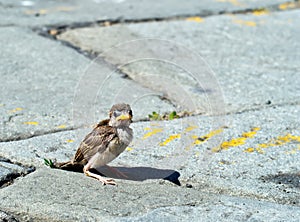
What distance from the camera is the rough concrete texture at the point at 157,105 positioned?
275 cm

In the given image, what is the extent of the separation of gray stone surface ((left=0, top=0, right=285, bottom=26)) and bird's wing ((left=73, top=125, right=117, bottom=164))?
2685mm

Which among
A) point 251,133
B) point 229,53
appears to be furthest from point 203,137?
point 229,53

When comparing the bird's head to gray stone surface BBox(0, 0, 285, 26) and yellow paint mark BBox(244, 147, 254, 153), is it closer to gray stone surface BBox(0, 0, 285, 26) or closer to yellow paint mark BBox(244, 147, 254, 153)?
yellow paint mark BBox(244, 147, 254, 153)

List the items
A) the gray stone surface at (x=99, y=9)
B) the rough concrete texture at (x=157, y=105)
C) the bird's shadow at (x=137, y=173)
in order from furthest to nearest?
the gray stone surface at (x=99, y=9) < the bird's shadow at (x=137, y=173) < the rough concrete texture at (x=157, y=105)

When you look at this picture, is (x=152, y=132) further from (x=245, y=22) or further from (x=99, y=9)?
(x=99, y=9)

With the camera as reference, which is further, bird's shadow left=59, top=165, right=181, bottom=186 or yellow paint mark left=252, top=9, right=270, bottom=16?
yellow paint mark left=252, top=9, right=270, bottom=16

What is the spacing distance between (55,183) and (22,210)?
0.27 m

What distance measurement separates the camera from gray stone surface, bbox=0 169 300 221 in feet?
8.52

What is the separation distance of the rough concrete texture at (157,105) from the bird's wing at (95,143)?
0.10m

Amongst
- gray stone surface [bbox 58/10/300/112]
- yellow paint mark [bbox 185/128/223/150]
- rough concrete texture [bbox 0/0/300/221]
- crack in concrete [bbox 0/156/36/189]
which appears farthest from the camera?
gray stone surface [bbox 58/10/300/112]

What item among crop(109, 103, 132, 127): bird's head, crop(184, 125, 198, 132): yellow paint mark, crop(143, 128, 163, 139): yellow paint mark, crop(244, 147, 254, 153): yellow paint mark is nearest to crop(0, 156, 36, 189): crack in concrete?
crop(109, 103, 132, 127): bird's head

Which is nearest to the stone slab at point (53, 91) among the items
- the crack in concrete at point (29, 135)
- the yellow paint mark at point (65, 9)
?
the crack in concrete at point (29, 135)

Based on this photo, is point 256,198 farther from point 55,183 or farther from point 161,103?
point 161,103

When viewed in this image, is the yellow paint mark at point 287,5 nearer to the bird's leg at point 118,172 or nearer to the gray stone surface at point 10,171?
the bird's leg at point 118,172
